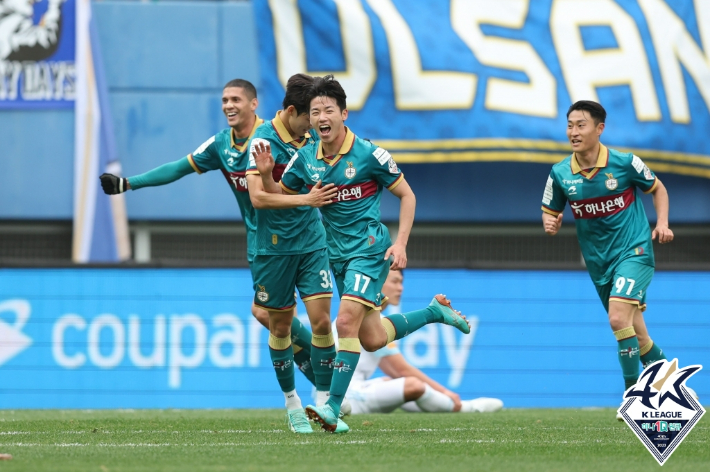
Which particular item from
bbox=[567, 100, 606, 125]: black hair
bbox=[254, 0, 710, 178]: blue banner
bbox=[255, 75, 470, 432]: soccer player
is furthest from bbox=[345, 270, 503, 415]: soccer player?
bbox=[254, 0, 710, 178]: blue banner

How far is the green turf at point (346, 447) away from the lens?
550 centimetres

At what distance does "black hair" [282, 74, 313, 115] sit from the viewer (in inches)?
293

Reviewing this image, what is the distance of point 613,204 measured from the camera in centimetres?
852

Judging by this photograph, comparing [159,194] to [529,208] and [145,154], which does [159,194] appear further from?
[529,208]

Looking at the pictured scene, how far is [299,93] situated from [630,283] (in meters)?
2.79

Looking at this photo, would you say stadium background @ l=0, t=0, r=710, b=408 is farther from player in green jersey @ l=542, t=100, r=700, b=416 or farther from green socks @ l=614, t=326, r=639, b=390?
green socks @ l=614, t=326, r=639, b=390

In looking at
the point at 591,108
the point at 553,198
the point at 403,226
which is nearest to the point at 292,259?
the point at 403,226

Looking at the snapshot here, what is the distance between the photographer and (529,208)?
15.8m

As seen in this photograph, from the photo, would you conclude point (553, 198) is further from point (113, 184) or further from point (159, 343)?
point (159, 343)

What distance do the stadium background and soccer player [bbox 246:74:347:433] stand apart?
4887 millimetres

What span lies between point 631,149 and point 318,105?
8419 millimetres

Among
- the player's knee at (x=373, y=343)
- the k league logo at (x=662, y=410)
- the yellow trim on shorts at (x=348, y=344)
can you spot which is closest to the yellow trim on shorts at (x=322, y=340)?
the player's knee at (x=373, y=343)

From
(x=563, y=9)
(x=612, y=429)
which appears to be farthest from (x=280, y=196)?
(x=563, y=9)

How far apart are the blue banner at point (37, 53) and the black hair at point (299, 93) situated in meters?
8.18
